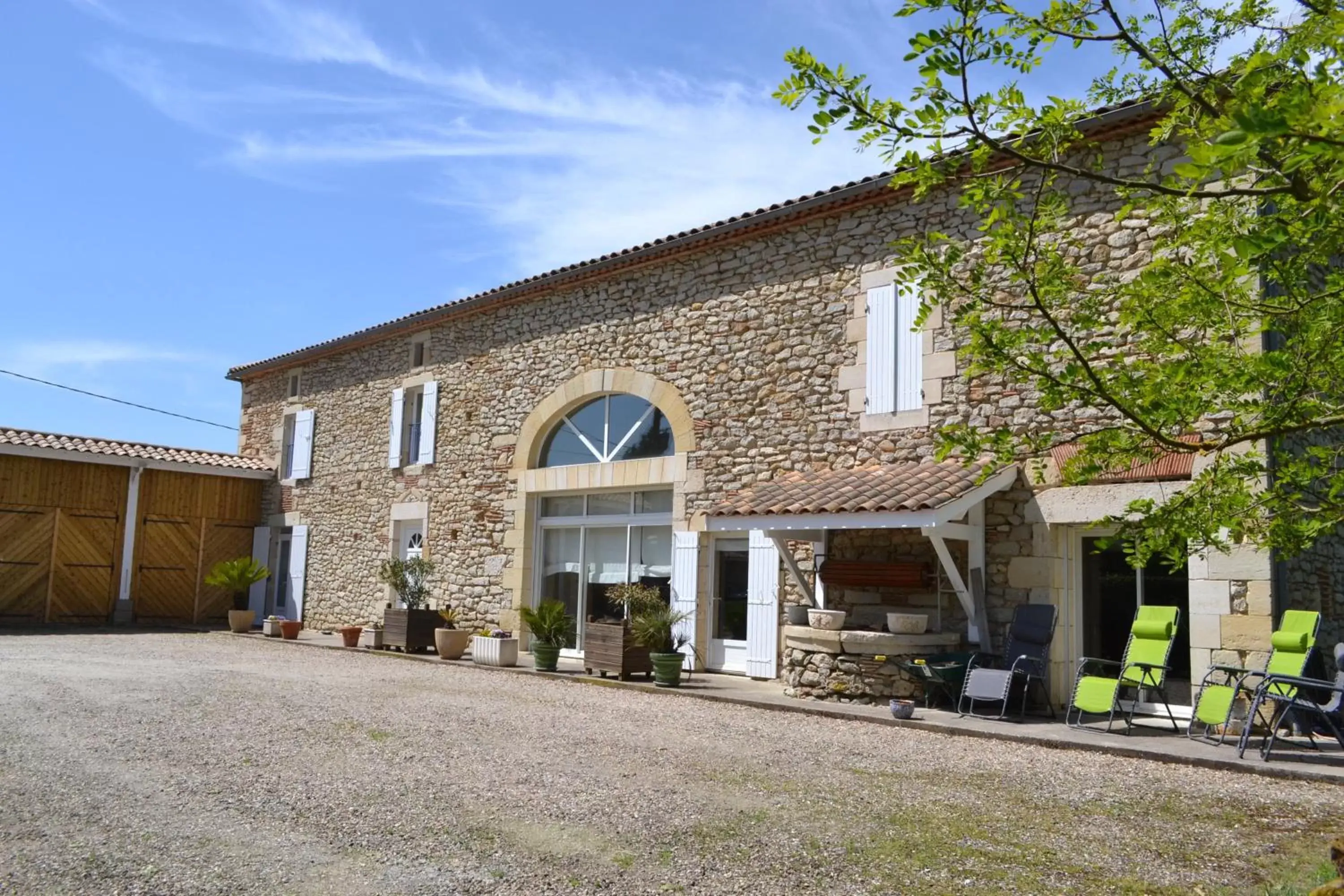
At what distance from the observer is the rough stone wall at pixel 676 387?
888 cm

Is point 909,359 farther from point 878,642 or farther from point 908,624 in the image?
point 878,642

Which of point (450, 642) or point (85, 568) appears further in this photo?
point (85, 568)

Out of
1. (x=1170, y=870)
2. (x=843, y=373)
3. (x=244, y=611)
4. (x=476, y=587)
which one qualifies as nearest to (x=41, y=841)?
(x=1170, y=870)

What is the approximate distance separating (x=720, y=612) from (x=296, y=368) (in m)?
10.1

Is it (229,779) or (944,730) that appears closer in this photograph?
(229,779)

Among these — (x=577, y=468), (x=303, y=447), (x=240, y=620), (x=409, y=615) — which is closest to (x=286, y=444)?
(x=303, y=447)

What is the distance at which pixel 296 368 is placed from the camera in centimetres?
1741

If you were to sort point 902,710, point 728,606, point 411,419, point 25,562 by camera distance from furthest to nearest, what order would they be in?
1. point 25,562
2. point 411,419
3. point 728,606
4. point 902,710

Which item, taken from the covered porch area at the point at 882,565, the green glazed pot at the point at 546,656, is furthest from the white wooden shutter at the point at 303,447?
the covered porch area at the point at 882,565

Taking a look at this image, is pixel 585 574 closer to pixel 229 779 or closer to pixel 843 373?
pixel 843 373

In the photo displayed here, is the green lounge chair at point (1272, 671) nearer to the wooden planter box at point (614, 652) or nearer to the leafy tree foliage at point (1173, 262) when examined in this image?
the leafy tree foliage at point (1173, 262)

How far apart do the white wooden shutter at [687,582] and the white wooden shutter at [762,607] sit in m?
0.65

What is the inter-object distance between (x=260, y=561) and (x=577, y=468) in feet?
26.9

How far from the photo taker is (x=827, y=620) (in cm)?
845
